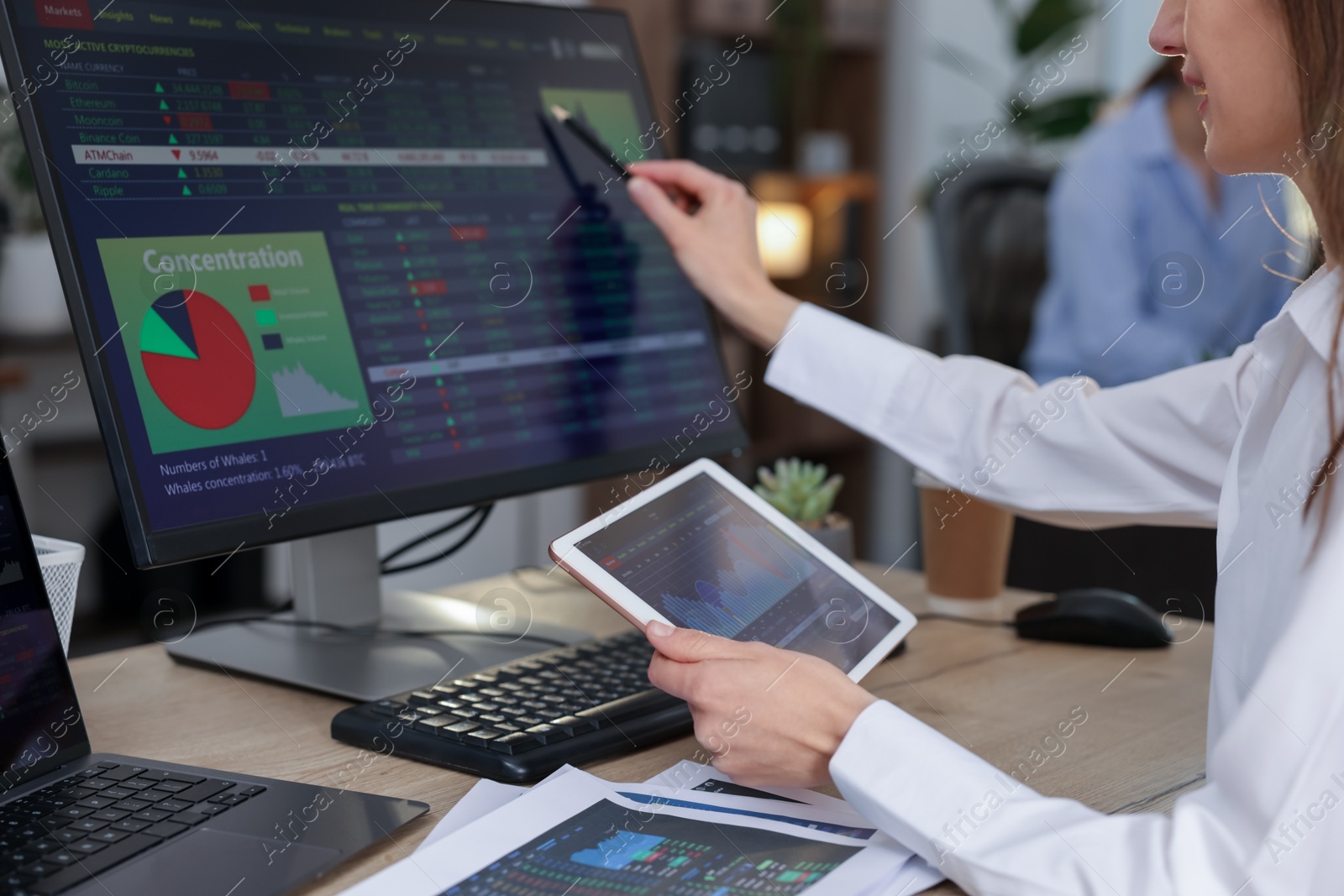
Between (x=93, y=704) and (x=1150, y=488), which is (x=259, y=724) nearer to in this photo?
(x=93, y=704)

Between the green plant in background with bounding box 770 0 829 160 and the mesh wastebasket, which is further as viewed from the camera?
the green plant in background with bounding box 770 0 829 160

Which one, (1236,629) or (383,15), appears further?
(383,15)

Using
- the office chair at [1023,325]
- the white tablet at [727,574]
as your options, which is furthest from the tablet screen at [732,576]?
the office chair at [1023,325]

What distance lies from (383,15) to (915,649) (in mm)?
674

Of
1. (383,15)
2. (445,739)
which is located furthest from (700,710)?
(383,15)

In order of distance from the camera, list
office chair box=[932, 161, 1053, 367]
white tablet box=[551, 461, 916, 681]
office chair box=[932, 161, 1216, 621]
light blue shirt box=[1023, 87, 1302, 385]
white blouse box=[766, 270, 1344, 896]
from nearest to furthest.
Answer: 1. white blouse box=[766, 270, 1344, 896]
2. white tablet box=[551, 461, 916, 681]
3. office chair box=[932, 161, 1216, 621]
4. office chair box=[932, 161, 1053, 367]
5. light blue shirt box=[1023, 87, 1302, 385]

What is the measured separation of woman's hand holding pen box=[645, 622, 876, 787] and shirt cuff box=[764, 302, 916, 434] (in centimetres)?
44

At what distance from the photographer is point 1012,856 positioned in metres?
0.60

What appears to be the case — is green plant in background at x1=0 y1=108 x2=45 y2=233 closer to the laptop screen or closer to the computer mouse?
the laptop screen

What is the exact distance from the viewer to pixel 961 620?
3.78 ft

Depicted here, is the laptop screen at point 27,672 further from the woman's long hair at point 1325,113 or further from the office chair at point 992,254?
the office chair at point 992,254

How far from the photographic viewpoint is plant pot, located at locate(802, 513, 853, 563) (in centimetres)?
110

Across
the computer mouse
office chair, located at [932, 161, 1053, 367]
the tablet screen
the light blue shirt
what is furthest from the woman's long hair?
the light blue shirt

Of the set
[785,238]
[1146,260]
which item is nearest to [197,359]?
[1146,260]
